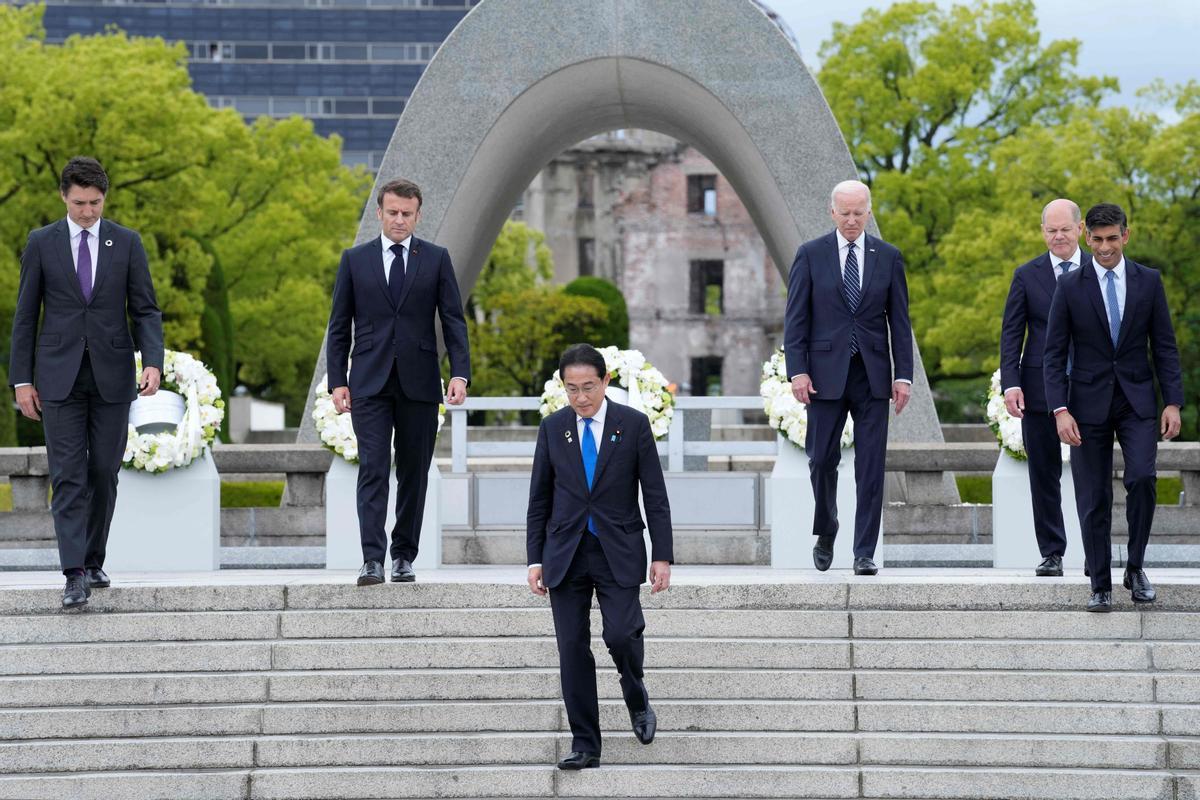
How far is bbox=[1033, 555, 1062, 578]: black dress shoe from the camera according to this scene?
334 inches

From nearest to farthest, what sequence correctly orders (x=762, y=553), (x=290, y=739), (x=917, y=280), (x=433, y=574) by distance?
1. (x=290, y=739)
2. (x=433, y=574)
3. (x=762, y=553)
4. (x=917, y=280)

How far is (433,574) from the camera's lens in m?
9.02

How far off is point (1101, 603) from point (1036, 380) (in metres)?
1.57

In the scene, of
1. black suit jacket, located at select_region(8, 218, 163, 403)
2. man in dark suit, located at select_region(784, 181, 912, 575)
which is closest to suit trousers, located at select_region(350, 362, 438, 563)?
black suit jacket, located at select_region(8, 218, 163, 403)

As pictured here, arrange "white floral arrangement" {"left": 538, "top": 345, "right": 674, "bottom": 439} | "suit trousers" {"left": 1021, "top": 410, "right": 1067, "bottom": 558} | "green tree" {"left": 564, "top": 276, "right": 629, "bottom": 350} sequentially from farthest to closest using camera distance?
"green tree" {"left": 564, "top": 276, "right": 629, "bottom": 350}, "white floral arrangement" {"left": 538, "top": 345, "right": 674, "bottom": 439}, "suit trousers" {"left": 1021, "top": 410, "right": 1067, "bottom": 558}

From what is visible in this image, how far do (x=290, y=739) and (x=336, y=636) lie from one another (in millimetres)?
764

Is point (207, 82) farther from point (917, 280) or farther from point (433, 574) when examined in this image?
point (433, 574)

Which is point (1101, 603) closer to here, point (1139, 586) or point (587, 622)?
point (1139, 586)

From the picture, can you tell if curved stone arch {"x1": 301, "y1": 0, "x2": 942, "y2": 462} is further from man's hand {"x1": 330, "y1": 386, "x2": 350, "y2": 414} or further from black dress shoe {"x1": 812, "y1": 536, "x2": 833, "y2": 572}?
man's hand {"x1": 330, "y1": 386, "x2": 350, "y2": 414}

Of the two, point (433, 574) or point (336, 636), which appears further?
point (433, 574)

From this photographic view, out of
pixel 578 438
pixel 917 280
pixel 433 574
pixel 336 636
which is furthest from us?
pixel 917 280

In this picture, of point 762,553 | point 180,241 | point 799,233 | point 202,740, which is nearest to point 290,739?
point 202,740

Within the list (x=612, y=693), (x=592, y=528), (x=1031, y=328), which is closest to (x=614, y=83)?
(x=1031, y=328)

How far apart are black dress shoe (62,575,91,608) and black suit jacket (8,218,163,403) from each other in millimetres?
837
